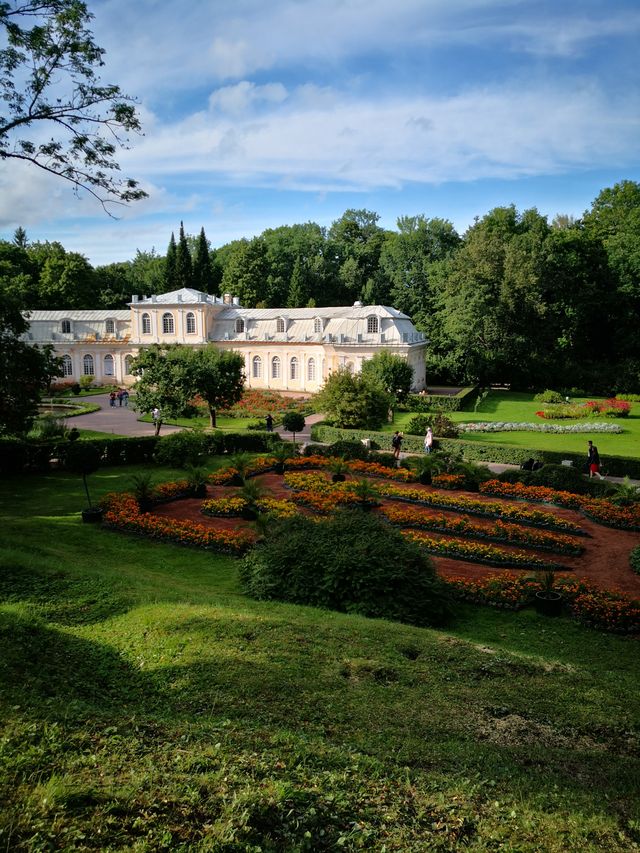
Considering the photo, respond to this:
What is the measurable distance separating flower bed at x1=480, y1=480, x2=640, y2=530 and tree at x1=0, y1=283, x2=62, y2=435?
16.0m

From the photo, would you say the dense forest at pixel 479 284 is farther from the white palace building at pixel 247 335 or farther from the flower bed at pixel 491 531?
the flower bed at pixel 491 531

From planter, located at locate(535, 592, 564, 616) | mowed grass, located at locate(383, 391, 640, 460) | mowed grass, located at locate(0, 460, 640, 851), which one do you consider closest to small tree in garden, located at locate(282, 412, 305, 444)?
mowed grass, located at locate(383, 391, 640, 460)

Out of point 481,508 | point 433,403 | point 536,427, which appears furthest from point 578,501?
point 433,403

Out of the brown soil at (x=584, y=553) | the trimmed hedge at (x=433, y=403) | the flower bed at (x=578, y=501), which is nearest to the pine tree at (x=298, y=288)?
the trimmed hedge at (x=433, y=403)

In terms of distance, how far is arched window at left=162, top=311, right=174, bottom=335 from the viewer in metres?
53.1

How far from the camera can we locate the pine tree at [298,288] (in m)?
65.0

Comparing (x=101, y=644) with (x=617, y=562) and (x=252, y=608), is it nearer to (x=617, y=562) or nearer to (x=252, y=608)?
(x=252, y=608)

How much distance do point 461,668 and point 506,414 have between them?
34327mm

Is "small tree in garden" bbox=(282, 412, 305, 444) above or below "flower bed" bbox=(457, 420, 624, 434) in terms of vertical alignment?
above

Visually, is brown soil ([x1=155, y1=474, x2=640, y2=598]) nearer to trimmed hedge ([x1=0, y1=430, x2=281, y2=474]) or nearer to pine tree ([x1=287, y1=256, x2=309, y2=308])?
trimmed hedge ([x1=0, y1=430, x2=281, y2=474])

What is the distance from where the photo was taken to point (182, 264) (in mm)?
63344

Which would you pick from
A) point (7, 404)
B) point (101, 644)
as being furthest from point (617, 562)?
point (7, 404)

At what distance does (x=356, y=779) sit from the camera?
535 cm

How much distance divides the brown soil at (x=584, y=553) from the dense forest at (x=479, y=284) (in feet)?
96.2
